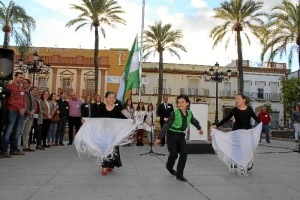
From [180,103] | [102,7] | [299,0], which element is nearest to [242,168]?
[180,103]

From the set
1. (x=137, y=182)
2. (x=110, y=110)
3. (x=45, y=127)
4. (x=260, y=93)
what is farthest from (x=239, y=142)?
(x=260, y=93)

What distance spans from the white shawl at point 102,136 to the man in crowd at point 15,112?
2747 millimetres

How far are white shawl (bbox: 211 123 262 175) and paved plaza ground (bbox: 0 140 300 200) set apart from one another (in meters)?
0.25

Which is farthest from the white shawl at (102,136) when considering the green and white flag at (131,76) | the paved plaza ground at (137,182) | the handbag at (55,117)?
the handbag at (55,117)

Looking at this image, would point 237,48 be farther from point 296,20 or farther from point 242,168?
point 242,168

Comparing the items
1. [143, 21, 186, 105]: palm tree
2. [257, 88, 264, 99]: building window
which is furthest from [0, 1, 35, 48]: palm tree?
[257, 88, 264, 99]: building window

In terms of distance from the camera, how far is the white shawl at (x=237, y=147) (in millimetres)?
6617

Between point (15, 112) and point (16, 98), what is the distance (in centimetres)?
36

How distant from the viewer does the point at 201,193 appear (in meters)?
4.70

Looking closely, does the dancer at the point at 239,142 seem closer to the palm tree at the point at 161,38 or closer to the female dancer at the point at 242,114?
the female dancer at the point at 242,114

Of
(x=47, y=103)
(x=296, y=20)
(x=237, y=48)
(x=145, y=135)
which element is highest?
(x=296, y=20)

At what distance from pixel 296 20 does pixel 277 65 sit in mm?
31054

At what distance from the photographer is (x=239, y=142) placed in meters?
6.82

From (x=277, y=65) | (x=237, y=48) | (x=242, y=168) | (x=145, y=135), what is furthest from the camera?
(x=277, y=65)
